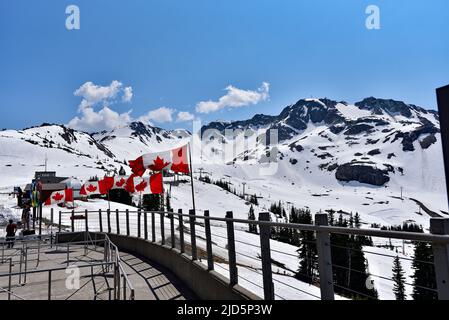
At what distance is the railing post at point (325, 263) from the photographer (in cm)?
415

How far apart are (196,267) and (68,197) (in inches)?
1055

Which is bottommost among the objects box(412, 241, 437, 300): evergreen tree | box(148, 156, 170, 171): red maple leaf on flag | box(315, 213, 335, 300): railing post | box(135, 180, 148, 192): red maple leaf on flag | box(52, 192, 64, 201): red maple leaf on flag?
box(412, 241, 437, 300): evergreen tree

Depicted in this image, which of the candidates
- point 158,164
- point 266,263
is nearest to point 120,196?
point 158,164

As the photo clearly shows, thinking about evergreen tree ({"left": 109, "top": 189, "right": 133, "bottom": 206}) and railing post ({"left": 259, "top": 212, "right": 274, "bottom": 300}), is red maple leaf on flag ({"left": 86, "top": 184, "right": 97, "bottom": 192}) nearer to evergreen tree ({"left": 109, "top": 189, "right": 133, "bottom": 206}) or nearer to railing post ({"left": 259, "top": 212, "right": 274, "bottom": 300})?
railing post ({"left": 259, "top": 212, "right": 274, "bottom": 300})

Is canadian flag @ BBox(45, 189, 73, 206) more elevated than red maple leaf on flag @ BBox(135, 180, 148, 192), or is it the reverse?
red maple leaf on flag @ BBox(135, 180, 148, 192)

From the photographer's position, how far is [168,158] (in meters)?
17.1

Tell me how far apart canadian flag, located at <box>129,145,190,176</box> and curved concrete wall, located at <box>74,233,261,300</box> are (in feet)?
10.4

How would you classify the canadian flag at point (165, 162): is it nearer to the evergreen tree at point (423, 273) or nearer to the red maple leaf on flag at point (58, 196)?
the evergreen tree at point (423, 273)

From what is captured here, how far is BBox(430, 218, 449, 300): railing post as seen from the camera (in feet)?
9.10

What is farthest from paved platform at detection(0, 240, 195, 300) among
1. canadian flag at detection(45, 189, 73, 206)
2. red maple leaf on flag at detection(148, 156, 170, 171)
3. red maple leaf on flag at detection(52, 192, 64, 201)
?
red maple leaf on flag at detection(52, 192, 64, 201)

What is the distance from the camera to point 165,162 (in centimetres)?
1723

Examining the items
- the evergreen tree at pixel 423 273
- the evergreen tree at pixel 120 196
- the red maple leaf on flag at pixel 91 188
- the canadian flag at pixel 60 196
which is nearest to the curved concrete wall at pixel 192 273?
the evergreen tree at pixel 423 273
